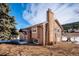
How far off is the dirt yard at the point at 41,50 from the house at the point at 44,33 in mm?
96

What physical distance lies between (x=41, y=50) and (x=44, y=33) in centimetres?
26

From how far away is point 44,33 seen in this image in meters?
2.70

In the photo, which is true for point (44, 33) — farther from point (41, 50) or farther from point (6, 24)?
point (6, 24)

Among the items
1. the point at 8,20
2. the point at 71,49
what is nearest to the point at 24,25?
the point at 8,20

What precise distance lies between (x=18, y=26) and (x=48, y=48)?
561mm

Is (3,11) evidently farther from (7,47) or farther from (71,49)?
(71,49)

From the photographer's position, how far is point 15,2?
2621 mm

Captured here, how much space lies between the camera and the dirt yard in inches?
103

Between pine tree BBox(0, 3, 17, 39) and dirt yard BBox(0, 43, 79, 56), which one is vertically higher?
pine tree BBox(0, 3, 17, 39)

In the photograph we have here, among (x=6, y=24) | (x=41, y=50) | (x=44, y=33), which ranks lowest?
(x=41, y=50)

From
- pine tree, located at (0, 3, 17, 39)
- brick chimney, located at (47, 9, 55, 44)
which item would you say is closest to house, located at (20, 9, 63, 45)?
brick chimney, located at (47, 9, 55, 44)

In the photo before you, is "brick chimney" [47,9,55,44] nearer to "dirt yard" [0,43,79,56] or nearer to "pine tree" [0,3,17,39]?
"dirt yard" [0,43,79,56]

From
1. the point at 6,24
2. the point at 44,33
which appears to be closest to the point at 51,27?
the point at 44,33

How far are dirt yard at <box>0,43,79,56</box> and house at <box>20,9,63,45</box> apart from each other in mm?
96
